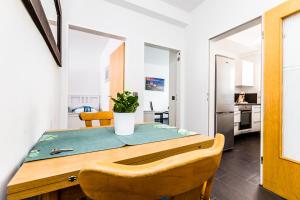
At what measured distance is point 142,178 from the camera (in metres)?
0.28

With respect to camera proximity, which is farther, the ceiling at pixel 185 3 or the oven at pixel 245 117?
the oven at pixel 245 117

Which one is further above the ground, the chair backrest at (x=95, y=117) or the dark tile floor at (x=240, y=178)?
the chair backrest at (x=95, y=117)

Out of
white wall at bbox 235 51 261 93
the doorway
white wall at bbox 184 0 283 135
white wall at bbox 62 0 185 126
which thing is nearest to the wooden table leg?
white wall at bbox 62 0 185 126

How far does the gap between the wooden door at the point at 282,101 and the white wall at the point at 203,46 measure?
0.45 meters

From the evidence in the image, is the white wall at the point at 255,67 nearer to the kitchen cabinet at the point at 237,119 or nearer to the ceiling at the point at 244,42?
the ceiling at the point at 244,42

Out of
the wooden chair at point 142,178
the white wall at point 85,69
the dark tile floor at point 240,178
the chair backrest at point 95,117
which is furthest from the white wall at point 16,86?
the white wall at point 85,69

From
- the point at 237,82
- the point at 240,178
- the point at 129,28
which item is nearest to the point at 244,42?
the point at 237,82

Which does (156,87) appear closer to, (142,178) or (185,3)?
(185,3)

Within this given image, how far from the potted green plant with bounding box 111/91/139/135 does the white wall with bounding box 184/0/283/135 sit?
179 centimetres

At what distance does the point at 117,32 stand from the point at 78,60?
335cm

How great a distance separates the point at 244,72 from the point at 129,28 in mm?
3283

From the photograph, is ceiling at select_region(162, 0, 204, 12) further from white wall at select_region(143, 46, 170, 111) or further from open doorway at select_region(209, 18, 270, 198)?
white wall at select_region(143, 46, 170, 111)

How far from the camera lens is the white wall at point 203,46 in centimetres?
194

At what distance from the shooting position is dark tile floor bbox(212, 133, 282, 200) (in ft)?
4.58
